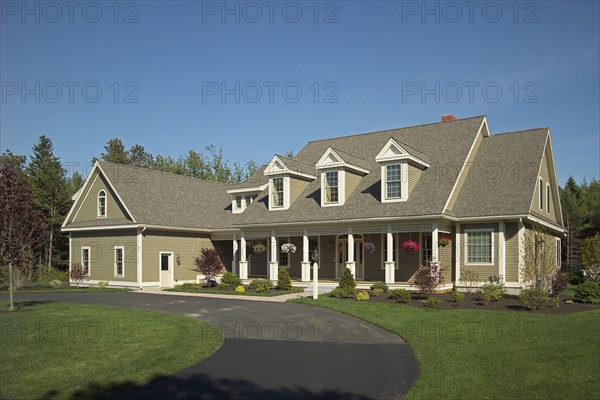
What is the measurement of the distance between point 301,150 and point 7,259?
19.9 m

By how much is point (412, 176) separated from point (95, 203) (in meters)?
20.0

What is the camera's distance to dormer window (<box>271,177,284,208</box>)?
29922mm

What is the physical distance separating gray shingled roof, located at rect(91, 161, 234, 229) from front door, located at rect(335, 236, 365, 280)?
8527 mm

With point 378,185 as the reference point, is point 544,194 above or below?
below

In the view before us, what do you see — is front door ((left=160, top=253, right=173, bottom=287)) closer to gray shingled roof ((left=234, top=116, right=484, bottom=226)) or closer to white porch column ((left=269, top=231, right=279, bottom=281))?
gray shingled roof ((left=234, top=116, right=484, bottom=226))

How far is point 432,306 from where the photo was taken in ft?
60.8

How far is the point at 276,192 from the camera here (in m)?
30.0

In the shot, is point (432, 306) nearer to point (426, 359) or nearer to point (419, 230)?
point (419, 230)

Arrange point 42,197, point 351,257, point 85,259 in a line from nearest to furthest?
point 351,257 → point 85,259 → point 42,197

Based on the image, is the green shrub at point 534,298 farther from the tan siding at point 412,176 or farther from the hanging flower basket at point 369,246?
the hanging flower basket at point 369,246

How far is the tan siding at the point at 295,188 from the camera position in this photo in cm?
2977

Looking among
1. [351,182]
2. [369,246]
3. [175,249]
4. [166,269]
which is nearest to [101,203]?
[175,249]

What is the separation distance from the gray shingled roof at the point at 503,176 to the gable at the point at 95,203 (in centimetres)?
1898

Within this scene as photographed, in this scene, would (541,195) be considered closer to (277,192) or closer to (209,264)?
(277,192)
